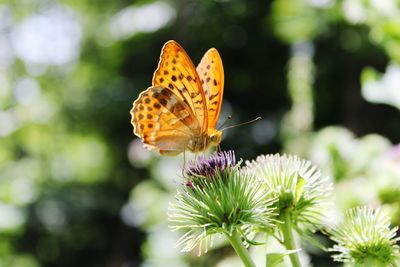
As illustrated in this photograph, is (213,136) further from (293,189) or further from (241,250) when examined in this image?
(241,250)

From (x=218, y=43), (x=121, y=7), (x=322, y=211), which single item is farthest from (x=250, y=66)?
(x=322, y=211)

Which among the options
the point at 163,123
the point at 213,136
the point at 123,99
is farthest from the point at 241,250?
the point at 123,99

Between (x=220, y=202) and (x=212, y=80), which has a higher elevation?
(x=212, y=80)

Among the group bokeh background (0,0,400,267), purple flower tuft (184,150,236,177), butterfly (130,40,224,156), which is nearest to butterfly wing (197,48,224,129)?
butterfly (130,40,224,156)

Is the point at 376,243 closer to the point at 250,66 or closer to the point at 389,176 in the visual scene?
the point at 389,176

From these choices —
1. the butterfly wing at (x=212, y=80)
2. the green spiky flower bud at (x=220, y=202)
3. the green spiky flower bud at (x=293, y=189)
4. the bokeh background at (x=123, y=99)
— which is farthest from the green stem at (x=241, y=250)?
the bokeh background at (x=123, y=99)

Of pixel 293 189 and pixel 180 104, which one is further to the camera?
pixel 180 104
